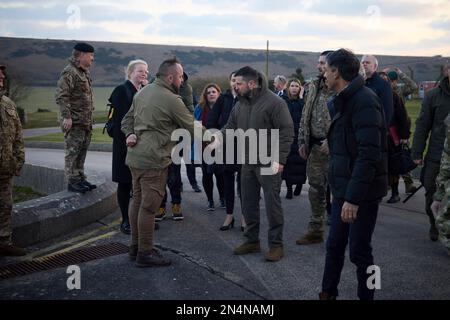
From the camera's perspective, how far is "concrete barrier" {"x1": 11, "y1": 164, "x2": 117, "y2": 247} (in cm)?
538

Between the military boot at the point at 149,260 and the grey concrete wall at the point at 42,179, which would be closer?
the military boot at the point at 149,260

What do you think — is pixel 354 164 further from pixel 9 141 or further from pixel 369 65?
pixel 9 141

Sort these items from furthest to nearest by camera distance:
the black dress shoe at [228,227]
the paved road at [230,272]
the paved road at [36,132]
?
the paved road at [36,132]
the black dress shoe at [228,227]
the paved road at [230,272]

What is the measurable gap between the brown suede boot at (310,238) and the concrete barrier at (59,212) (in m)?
2.71

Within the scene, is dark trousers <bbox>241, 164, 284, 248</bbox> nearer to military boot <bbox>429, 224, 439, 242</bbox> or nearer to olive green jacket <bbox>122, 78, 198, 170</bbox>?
olive green jacket <bbox>122, 78, 198, 170</bbox>

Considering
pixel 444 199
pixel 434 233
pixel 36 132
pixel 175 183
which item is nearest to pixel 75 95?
pixel 175 183

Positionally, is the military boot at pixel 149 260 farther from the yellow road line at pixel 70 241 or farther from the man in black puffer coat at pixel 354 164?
the man in black puffer coat at pixel 354 164

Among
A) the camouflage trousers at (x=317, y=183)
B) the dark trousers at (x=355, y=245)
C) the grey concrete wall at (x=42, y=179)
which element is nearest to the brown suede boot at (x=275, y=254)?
the camouflage trousers at (x=317, y=183)

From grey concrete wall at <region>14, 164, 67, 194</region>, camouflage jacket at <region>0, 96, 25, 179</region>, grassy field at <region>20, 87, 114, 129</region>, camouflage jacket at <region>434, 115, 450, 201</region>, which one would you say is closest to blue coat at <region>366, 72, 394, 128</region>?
camouflage jacket at <region>434, 115, 450, 201</region>

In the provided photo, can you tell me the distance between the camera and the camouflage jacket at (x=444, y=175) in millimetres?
4879

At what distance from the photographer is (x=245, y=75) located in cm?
505

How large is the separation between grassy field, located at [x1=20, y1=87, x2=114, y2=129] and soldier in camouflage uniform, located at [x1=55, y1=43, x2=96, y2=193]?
56.7 ft
